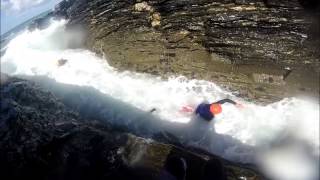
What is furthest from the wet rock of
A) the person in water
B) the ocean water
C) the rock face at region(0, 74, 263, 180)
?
the rock face at region(0, 74, 263, 180)

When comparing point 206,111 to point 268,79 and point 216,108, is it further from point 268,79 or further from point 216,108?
point 268,79

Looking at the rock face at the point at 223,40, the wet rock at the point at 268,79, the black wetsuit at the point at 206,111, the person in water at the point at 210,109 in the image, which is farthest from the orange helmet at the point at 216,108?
the wet rock at the point at 268,79

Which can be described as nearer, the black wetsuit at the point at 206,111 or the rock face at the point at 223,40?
the rock face at the point at 223,40

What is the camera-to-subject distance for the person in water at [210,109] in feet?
43.7

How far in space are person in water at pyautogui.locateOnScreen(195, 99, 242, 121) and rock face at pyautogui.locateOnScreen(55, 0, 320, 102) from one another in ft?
3.02

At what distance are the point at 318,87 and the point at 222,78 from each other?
3.79 m

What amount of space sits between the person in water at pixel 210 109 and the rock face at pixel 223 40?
920mm

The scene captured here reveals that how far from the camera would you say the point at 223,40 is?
45.6 ft

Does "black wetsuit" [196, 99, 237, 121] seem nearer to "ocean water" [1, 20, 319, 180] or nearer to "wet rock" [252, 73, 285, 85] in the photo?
"ocean water" [1, 20, 319, 180]

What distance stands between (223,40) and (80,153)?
686 centimetres

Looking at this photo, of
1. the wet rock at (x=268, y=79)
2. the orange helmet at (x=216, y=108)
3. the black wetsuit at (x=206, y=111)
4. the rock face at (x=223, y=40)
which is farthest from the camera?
the orange helmet at (x=216, y=108)

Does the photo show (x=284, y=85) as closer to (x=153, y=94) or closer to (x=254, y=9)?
(x=254, y=9)

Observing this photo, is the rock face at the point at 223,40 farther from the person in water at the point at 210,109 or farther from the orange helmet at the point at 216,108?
the orange helmet at the point at 216,108

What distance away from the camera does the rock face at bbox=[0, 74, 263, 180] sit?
31.4 feet
